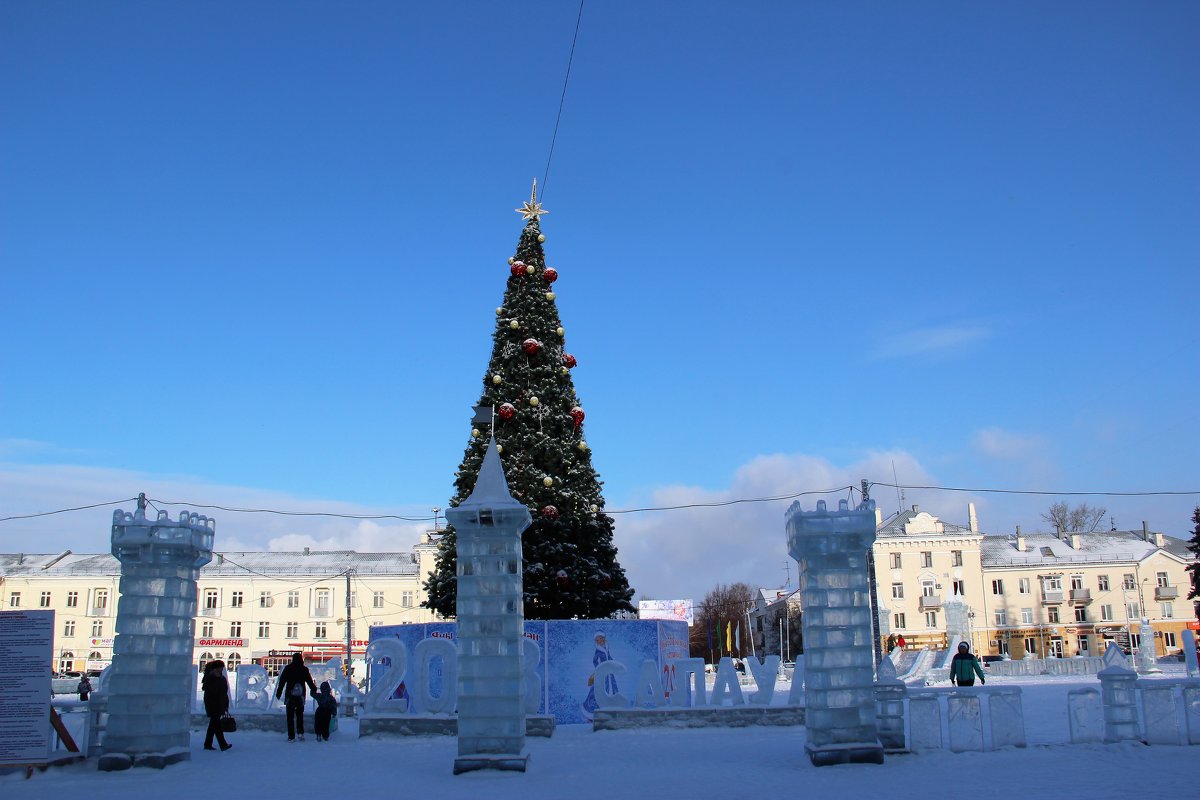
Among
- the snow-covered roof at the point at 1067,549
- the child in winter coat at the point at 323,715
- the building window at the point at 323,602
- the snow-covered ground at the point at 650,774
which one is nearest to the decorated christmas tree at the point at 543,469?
the child in winter coat at the point at 323,715

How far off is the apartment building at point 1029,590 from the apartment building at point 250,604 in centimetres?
3195

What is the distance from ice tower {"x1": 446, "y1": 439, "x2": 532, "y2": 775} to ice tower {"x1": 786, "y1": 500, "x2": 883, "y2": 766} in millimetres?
3935

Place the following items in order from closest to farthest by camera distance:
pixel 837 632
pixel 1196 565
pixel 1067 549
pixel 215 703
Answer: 1. pixel 837 632
2. pixel 215 703
3. pixel 1196 565
4. pixel 1067 549

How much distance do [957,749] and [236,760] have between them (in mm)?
10446

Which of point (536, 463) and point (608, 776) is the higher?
point (536, 463)

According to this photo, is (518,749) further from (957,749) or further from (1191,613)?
(1191,613)

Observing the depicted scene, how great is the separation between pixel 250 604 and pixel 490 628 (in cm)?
5309

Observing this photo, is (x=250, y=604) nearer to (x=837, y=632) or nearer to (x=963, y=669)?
(x=963, y=669)

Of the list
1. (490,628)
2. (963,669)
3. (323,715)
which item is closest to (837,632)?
(963,669)

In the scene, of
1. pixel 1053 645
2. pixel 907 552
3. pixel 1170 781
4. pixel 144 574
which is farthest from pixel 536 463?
pixel 1053 645

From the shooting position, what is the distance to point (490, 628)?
44.2ft

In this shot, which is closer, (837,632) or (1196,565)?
(837,632)

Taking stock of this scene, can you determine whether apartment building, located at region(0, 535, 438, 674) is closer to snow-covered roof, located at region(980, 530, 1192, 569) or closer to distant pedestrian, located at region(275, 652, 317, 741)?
snow-covered roof, located at region(980, 530, 1192, 569)

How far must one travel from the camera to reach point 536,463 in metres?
24.2
